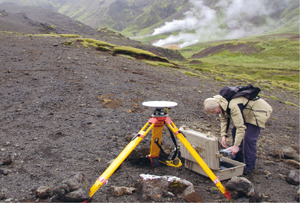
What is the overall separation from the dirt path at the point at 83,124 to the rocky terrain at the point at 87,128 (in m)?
0.02

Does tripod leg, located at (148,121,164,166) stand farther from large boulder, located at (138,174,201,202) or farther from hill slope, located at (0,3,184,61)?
hill slope, located at (0,3,184,61)

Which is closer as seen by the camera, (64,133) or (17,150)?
(17,150)

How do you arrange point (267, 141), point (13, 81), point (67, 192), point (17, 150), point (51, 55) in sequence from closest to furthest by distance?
1. point (67, 192)
2. point (17, 150)
3. point (267, 141)
4. point (13, 81)
5. point (51, 55)

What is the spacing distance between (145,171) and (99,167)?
0.96 m

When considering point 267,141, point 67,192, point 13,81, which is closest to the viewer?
point 67,192

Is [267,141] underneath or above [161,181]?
underneath

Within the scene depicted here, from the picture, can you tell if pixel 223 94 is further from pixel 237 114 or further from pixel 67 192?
pixel 67 192

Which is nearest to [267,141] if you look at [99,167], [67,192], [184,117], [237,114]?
[184,117]

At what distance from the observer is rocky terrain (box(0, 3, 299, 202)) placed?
442cm

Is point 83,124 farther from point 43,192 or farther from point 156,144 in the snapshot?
point 43,192

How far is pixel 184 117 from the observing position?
9516mm

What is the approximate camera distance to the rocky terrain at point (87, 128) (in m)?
4.42

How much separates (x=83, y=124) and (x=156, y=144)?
303 cm

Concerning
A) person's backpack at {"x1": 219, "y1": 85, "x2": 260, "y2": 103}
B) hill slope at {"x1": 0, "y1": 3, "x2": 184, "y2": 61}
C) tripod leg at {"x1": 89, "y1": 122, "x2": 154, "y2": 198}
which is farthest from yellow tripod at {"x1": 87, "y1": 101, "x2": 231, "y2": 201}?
hill slope at {"x1": 0, "y1": 3, "x2": 184, "y2": 61}
